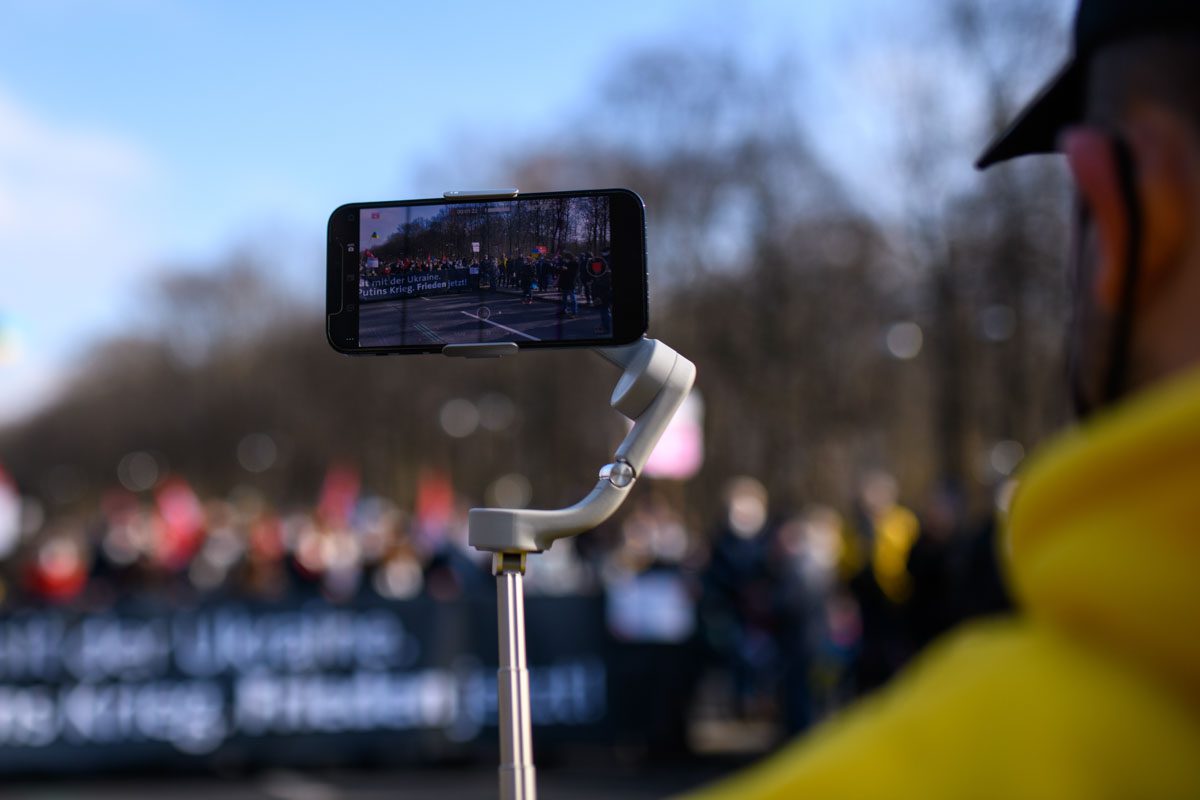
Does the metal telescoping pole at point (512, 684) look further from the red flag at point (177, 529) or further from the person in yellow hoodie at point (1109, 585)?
the red flag at point (177, 529)

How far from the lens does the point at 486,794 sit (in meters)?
10.1

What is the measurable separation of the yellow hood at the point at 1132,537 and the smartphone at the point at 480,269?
4.27 ft

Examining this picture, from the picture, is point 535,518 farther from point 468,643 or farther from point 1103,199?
point 468,643

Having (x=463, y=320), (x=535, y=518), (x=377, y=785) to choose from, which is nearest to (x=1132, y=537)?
(x=535, y=518)

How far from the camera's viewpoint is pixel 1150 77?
39.9 inches

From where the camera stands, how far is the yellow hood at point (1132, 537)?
31.4 inches

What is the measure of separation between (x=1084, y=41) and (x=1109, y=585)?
502mm

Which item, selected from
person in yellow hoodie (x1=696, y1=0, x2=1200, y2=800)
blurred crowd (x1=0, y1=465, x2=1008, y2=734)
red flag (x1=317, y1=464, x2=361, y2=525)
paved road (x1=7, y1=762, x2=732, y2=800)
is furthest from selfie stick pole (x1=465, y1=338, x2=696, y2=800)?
red flag (x1=317, y1=464, x2=361, y2=525)

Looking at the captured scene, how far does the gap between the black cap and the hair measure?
1cm

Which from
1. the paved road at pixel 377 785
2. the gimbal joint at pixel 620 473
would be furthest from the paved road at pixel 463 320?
the paved road at pixel 377 785

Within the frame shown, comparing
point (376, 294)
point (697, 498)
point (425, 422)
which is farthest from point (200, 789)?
point (425, 422)

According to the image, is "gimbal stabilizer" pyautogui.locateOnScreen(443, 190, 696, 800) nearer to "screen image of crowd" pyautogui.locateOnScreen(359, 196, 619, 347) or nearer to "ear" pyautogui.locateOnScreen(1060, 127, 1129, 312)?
"screen image of crowd" pyautogui.locateOnScreen(359, 196, 619, 347)

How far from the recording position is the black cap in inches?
40.2

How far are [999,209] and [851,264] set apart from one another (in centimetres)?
719
